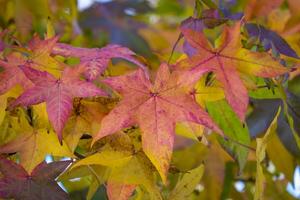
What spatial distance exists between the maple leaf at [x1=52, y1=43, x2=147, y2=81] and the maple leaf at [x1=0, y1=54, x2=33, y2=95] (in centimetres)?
6

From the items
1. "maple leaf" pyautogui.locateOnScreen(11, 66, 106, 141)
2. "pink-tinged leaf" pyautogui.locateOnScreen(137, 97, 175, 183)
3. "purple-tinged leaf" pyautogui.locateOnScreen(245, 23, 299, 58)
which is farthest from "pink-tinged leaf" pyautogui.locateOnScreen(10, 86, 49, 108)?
"purple-tinged leaf" pyautogui.locateOnScreen(245, 23, 299, 58)

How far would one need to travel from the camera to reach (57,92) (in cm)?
66

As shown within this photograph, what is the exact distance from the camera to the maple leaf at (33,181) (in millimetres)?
665

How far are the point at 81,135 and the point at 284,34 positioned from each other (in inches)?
22.5

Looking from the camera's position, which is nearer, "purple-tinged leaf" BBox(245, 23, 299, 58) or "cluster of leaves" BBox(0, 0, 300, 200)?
"cluster of leaves" BBox(0, 0, 300, 200)

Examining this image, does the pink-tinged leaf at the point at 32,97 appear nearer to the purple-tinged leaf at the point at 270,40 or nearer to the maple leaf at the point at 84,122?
the maple leaf at the point at 84,122

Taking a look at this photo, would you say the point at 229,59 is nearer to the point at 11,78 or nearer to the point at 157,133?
the point at 157,133

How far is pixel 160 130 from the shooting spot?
2.10ft

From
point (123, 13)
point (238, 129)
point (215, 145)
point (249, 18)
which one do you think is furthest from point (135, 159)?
point (123, 13)

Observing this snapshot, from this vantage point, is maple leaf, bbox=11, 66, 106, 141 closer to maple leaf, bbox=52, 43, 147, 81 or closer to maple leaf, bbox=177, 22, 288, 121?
maple leaf, bbox=52, 43, 147, 81

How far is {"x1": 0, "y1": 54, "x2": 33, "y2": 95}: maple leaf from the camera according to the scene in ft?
2.27

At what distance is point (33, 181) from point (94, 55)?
0.16 metres

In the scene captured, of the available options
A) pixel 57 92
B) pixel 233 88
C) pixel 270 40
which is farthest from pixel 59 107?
pixel 270 40

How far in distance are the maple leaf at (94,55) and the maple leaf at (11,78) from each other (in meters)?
0.06
